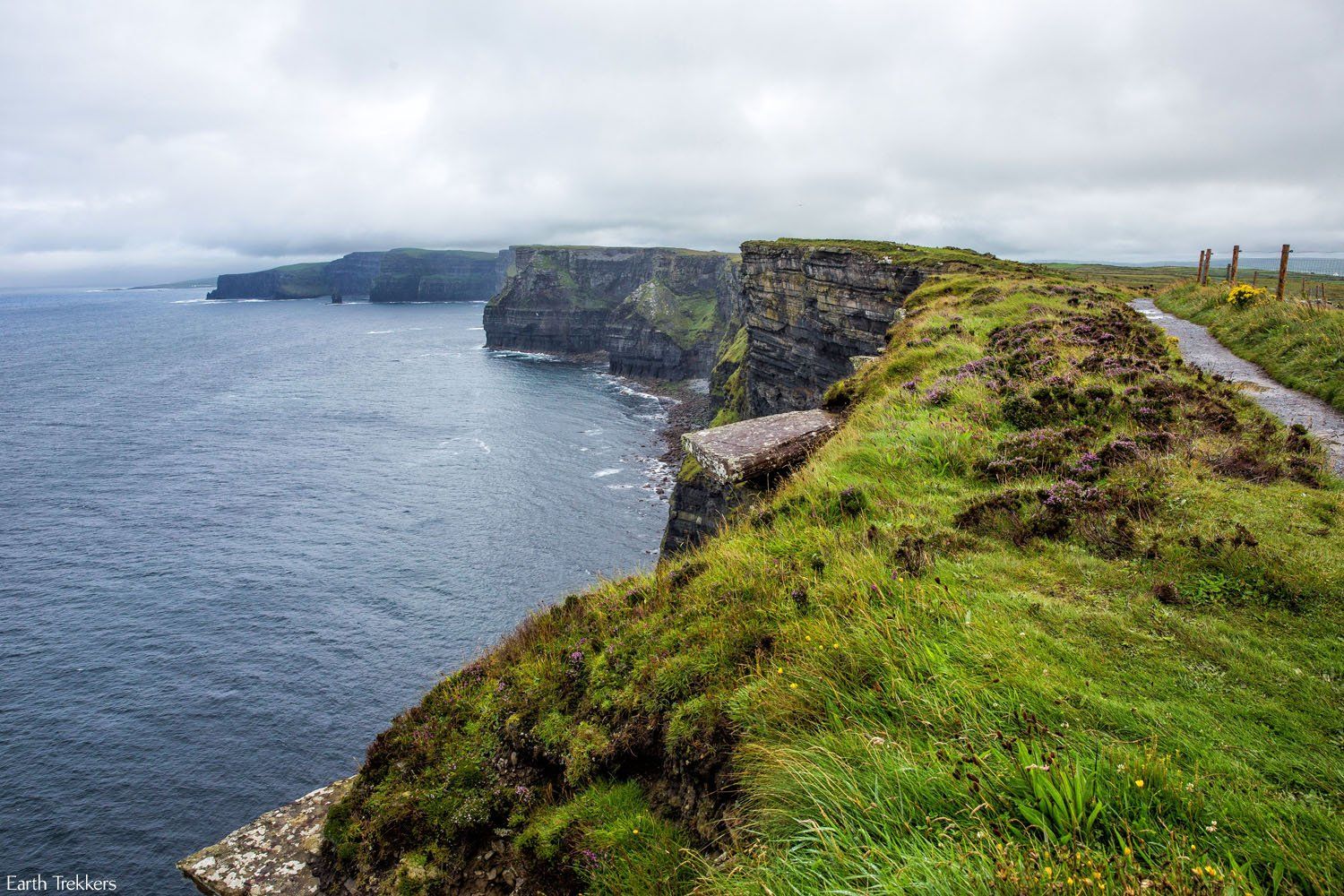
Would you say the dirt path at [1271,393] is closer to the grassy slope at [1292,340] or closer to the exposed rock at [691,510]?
the grassy slope at [1292,340]

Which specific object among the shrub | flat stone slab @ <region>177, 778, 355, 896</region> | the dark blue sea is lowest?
the dark blue sea

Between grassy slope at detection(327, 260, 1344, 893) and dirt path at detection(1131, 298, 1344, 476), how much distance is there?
40.3 inches

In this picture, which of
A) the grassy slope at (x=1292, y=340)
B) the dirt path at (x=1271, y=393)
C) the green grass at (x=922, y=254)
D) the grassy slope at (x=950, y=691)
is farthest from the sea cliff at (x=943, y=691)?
the green grass at (x=922, y=254)

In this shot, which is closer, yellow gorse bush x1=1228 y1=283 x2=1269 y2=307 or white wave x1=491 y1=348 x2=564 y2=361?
yellow gorse bush x1=1228 y1=283 x2=1269 y2=307

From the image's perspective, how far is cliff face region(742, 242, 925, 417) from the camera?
4522 centimetres

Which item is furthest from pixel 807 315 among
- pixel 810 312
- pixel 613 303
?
pixel 613 303

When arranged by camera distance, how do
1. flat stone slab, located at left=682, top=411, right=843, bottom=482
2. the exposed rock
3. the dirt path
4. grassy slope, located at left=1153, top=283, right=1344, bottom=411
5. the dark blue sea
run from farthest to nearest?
the exposed rock < the dark blue sea < grassy slope, located at left=1153, top=283, right=1344, bottom=411 < flat stone slab, located at left=682, top=411, right=843, bottom=482 < the dirt path

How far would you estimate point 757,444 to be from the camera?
496 inches

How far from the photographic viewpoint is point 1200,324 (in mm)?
25844

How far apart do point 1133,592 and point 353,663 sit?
125 ft

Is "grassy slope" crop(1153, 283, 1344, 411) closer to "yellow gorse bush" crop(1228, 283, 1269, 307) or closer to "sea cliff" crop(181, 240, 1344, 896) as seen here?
"yellow gorse bush" crop(1228, 283, 1269, 307)

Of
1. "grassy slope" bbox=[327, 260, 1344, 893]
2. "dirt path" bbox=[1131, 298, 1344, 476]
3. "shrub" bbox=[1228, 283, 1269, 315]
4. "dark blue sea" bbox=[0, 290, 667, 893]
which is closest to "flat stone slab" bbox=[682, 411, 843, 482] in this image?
"grassy slope" bbox=[327, 260, 1344, 893]

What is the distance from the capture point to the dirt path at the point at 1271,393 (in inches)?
419

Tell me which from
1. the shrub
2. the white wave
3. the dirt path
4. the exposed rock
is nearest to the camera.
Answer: the dirt path
